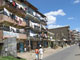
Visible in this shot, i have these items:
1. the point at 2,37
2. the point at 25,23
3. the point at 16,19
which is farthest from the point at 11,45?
the point at 25,23

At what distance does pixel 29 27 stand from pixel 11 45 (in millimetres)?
19084

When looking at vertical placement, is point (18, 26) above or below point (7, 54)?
above

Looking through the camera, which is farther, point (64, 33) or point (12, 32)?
point (64, 33)

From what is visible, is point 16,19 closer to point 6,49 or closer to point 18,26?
point 18,26

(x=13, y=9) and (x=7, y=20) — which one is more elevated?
(x=13, y=9)

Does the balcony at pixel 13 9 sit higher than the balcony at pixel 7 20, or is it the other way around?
the balcony at pixel 13 9

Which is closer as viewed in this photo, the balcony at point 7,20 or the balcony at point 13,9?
the balcony at point 7,20

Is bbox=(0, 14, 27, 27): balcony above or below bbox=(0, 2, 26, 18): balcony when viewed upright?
below

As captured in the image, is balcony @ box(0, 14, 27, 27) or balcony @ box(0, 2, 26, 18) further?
balcony @ box(0, 2, 26, 18)

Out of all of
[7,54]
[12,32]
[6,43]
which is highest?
[12,32]

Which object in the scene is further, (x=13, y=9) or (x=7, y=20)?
(x=13, y=9)

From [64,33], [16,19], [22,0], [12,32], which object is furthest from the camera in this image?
[64,33]

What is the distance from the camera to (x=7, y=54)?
2066cm

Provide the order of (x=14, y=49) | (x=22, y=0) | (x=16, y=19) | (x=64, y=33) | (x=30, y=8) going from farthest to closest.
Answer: (x=64, y=33), (x=30, y=8), (x=22, y=0), (x=16, y=19), (x=14, y=49)
